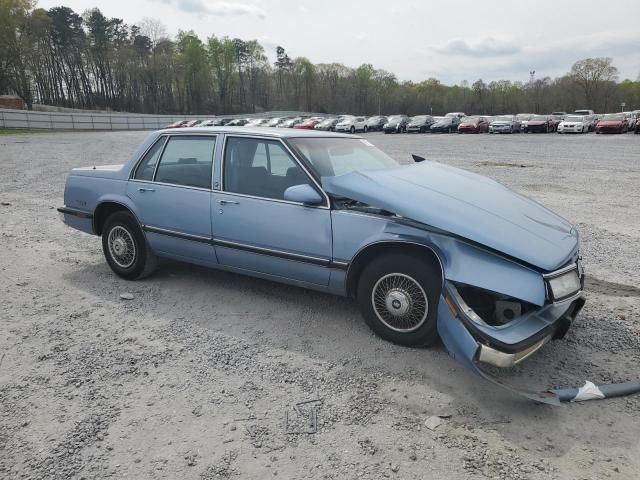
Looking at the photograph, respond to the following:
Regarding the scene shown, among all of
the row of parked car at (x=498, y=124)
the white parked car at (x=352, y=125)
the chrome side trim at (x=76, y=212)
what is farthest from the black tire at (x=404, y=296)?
the white parked car at (x=352, y=125)

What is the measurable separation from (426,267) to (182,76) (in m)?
97.1

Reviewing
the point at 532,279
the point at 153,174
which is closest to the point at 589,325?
the point at 532,279

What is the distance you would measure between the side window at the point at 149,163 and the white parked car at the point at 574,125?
39.7 meters

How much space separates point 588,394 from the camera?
2.91 meters

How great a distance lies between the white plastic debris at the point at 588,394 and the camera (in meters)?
2.89

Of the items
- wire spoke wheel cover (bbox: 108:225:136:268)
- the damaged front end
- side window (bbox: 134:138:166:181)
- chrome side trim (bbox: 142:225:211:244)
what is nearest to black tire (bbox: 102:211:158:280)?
wire spoke wheel cover (bbox: 108:225:136:268)

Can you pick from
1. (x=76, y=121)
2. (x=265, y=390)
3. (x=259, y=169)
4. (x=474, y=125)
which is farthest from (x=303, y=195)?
(x=76, y=121)

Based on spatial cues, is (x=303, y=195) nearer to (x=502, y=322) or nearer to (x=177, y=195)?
(x=177, y=195)

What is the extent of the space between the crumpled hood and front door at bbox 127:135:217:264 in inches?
53.8

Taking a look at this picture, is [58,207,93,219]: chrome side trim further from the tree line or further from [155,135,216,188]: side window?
the tree line

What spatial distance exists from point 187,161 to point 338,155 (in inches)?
59.9

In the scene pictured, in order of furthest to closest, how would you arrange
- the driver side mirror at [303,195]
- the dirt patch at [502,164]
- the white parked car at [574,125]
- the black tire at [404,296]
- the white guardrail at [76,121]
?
the white guardrail at [76,121] < the white parked car at [574,125] < the dirt patch at [502,164] < the driver side mirror at [303,195] < the black tire at [404,296]

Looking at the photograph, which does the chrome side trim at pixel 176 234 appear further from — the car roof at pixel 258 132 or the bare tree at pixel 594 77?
the bare tree at pixel 594 77

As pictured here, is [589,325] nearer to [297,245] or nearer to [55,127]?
[297,245]
